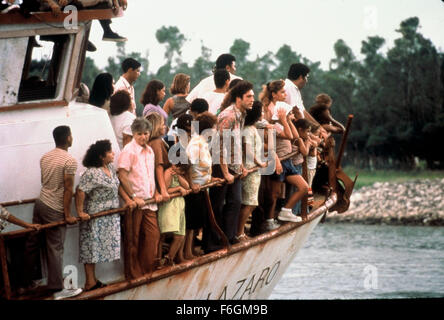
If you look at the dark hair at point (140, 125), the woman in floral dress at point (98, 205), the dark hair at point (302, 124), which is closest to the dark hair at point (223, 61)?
the dark hair at point (302, 124)

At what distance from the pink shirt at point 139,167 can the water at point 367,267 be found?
1063 inches

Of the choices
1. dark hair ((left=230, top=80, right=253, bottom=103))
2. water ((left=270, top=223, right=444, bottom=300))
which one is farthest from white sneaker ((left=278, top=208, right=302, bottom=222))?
water ((left=270, top=223, right=444, bottom=300))

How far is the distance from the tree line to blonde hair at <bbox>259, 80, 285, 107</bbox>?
58.8 metres

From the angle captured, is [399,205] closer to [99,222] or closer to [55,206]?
[99,222]

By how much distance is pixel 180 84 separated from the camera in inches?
400

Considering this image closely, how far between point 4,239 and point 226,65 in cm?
402

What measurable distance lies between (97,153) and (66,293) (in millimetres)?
1285

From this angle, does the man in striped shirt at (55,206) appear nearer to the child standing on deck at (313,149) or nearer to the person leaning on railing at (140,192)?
the person leaning on railing at (140,192)

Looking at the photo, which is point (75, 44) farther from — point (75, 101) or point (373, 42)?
point (373, 42)

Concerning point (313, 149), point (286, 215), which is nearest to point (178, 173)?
point (286, 215)

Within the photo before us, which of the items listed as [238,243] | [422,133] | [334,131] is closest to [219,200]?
[238,243]

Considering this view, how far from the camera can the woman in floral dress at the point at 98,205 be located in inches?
310

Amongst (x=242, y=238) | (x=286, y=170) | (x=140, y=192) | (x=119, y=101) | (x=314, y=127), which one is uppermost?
(x=314, y=127)

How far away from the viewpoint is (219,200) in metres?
9.32
